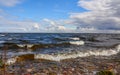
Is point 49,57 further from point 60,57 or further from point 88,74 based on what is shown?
point 88,74

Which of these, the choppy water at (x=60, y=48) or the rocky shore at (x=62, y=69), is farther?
the choppy water at (x=60, y=48)

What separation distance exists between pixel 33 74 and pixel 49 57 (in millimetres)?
7789

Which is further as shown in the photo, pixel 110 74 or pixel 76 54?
pixel 76 54

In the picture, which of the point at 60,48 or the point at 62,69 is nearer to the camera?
the point at 62,69

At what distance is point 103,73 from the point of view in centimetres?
732

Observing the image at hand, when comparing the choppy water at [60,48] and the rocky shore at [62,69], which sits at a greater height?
the rocky shore at [62,69]

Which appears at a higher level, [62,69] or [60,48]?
[62,69]

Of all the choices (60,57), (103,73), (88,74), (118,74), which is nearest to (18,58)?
(60,57)

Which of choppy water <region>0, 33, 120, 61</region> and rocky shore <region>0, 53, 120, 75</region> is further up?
rocky shore <region>0, 53, 120, 75</region>

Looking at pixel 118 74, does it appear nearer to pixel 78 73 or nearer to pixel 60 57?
pixel 78 73

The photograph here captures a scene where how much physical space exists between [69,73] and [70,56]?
786cm

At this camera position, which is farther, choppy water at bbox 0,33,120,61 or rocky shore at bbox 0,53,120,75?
choppy water at bbox 0,33,120,61

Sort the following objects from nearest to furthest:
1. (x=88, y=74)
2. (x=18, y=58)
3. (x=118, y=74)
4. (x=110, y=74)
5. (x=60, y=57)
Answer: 1. (x=110, y=74)
2. (x=118, y=74)
3. (x=88, y=74)
4. (x=18, y=58)
5. (x=60, y=57)

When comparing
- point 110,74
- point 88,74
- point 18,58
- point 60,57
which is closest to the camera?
point 110,74
